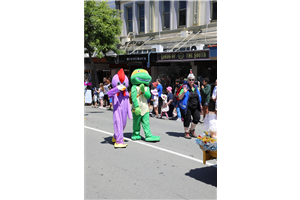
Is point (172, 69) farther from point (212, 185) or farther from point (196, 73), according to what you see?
point (212, 185)

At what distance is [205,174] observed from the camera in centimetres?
493

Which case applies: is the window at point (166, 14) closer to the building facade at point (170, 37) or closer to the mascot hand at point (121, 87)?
the building facade at point (170, 37)

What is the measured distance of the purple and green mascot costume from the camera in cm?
667

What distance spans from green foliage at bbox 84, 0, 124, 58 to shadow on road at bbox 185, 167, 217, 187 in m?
13.5

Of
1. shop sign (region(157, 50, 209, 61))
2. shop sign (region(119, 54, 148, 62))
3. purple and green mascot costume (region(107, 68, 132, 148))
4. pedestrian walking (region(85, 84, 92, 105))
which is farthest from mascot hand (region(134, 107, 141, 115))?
pedestrian walking (region(85, 84, 92, 105))

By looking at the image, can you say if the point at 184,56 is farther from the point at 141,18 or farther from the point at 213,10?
the point at 141,18

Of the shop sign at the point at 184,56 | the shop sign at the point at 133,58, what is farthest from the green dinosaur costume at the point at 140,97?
the shop sign at the point at 133,58

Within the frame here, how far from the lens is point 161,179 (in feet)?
15.2

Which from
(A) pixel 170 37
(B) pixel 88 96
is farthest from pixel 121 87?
(A) pixel 170 37

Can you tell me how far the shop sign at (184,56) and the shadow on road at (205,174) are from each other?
8441 mm

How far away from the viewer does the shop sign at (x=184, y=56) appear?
42.2 feet

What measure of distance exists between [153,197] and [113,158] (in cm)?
207

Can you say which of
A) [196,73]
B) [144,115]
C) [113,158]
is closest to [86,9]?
[196,73]
